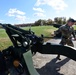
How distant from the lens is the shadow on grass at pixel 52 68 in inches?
274

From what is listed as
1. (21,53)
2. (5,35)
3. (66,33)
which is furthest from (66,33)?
(5,35)

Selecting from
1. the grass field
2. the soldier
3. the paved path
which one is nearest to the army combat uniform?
the soldier

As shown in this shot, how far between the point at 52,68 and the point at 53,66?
0.30m

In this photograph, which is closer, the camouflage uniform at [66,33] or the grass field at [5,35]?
the camouflage uniform at [66,33]

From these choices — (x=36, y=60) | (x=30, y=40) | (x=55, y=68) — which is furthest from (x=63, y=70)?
(x=30, y=40)

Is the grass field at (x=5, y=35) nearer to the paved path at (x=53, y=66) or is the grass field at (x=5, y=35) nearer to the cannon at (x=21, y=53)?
the paved path at (x=53, y=66)

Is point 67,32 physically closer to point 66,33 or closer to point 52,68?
point 66,33

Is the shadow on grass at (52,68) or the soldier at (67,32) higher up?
the soldier at (67,32)

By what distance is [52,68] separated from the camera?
7488 millimetres

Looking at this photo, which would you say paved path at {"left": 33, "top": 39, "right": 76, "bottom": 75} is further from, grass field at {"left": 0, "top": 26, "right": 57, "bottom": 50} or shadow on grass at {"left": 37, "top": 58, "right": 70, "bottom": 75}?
grass field at {"left": 0, "top": 26, "right": 57, "bottom": 50}

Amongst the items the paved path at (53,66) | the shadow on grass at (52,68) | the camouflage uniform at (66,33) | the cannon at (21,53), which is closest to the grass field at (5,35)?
the paved path at (53,66)

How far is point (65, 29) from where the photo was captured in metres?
8.97

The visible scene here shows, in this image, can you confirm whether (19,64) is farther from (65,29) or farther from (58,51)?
(65,29)

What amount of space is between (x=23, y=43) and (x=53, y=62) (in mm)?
4951
